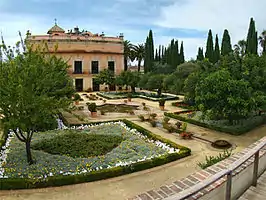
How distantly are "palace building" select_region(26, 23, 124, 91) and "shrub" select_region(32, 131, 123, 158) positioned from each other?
24.6 meters

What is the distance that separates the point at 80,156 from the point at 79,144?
120cm

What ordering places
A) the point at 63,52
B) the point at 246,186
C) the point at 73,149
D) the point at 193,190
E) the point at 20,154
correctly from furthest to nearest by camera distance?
the point at 63,52 → the point at 73,149 → the point at 20,154 → the point at 246,186 → the point at 193,190

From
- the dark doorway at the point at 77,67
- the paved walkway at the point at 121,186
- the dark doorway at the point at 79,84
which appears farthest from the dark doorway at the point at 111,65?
the paved walkway at the point at 121,186

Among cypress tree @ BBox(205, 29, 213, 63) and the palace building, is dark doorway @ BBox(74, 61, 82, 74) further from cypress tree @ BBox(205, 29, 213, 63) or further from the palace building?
cypress tree @ BBox(205, 29, 213, 63)

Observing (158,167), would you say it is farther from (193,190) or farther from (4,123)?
(193,190)

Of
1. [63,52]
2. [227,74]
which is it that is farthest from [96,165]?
[63,52]

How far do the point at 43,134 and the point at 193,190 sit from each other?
9.68 metres

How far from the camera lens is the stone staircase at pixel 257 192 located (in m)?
3.59

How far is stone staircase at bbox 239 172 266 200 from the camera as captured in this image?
141 inches

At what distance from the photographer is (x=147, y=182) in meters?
6.59

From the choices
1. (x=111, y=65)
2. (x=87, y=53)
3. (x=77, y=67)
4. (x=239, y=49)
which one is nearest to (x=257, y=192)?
(x=239, y=49)

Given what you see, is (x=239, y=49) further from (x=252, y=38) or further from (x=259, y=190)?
(x=252, y=38)

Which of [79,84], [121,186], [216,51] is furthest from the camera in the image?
[79,84]

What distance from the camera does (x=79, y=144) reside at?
9.34 meters
